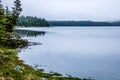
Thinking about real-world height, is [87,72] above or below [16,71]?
below

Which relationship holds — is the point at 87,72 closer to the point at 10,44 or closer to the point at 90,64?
the point at 90,64

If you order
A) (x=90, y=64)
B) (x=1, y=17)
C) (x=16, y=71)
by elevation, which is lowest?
(x=90, y=64)

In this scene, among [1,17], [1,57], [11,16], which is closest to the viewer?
[1,57]

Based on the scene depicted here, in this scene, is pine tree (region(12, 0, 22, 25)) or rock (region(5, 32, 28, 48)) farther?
pine tree (region(12, 0, 22, 25))

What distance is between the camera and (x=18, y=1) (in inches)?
4043

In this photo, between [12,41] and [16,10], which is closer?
[12,41]

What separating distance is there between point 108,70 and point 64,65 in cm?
814

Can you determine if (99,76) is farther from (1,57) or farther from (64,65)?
(1,57)

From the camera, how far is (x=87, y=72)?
42375 millimetres

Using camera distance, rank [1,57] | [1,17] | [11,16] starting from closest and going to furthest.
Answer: [1,57] < [1,17] < [11,16]

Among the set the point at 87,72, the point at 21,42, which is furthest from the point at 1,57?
the point at 21,42

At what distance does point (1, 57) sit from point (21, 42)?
4187 cm

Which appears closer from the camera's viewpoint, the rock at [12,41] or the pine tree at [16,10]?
the rock at [12,41]

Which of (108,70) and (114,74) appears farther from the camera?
(108,70)
